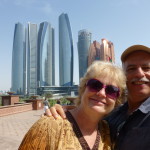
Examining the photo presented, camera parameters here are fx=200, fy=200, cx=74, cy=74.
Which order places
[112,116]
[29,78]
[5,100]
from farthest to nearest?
1. [29,78]
2. [5,100]
3. [112,116]

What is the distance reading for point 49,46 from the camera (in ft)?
537

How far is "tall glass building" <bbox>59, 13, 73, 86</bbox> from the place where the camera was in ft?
475

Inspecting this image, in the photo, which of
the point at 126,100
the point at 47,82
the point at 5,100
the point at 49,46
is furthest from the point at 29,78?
the point at 126,100

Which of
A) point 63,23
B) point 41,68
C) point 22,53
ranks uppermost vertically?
point 63,23

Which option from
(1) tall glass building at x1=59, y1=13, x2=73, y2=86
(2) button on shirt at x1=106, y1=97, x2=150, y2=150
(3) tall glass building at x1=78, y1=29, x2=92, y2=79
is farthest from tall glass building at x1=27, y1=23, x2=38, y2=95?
(2) button on shirt at x1=106, y1=97, x2=150, y2=150

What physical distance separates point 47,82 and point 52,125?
150 meters

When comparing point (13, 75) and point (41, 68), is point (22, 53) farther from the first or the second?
point (41, 68)

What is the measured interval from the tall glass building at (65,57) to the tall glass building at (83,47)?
9.51 metres

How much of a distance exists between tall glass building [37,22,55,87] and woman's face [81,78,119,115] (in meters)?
140

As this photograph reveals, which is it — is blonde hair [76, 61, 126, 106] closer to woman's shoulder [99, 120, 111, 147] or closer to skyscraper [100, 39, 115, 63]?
woman's shoulder [99, 120, 111, 147]

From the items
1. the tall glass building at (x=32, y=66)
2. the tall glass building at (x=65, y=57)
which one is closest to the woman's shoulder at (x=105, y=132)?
the tall glass building at (x=65, y=57)

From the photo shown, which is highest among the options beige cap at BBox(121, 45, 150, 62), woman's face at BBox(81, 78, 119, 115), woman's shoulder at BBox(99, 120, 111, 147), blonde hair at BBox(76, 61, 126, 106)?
beige cap at BBox(121, 45, 150, 62)

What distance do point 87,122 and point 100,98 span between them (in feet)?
0.92

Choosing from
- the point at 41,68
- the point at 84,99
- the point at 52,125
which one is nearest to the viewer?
the point at 52,125
